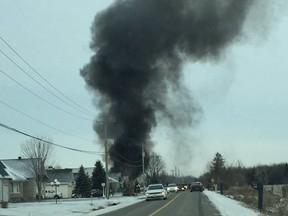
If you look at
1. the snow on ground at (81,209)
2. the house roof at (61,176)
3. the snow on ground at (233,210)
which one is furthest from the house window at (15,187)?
the snow on ground at (233,210)

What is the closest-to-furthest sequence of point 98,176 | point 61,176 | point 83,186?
point 83,186, point 98,176, point 61,176

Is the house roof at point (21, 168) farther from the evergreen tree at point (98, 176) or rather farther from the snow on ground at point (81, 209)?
the snow on ground at point (81, 209)

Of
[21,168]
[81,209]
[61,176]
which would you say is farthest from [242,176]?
[81,209]

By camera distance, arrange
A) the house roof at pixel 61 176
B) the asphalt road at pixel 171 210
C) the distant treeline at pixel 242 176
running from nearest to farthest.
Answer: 1. the asphalt road at pixel 171 210
2. the house roof at pixel 61 176
3. the distant treeline at pixel 242 176

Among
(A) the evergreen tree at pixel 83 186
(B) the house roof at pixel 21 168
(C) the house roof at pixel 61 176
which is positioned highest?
(B) the house roof at pixel 21 168

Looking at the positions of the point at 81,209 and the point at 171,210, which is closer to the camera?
the point at 171,210

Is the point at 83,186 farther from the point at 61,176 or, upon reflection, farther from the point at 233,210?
the point at 233,210

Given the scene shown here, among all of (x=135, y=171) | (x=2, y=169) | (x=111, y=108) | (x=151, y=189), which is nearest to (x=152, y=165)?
(x=135, y=171)

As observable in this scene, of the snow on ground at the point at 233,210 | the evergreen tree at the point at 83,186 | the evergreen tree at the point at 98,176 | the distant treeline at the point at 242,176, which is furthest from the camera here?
the distant treeline at the point at 242,176

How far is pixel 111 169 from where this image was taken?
3526 inches

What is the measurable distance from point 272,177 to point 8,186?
8840cm

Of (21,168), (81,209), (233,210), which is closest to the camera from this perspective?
(233,210)

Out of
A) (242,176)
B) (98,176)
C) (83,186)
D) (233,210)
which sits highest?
(98,176)

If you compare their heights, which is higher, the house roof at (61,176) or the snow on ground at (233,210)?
the house roof at (61,176)
